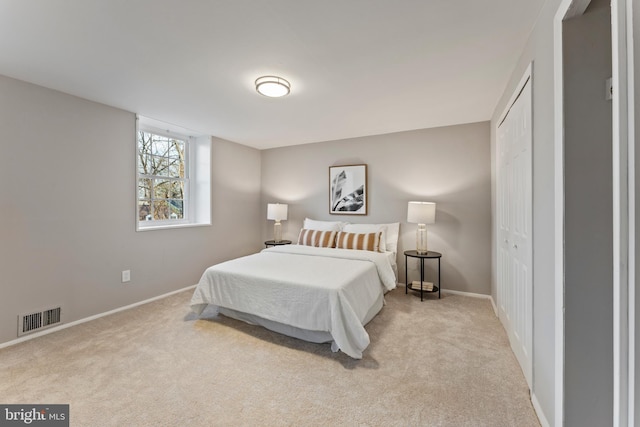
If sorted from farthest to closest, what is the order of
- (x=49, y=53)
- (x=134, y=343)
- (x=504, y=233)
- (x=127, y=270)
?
(x=127, y=270), (x=504, y=233), (x=134, y=343), (x=49, y=53)

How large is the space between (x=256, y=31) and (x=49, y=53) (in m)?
1.61

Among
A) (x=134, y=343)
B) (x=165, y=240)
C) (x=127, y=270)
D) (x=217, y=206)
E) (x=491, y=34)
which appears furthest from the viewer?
(x=217, y=206)

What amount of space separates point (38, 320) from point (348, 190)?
391 cm

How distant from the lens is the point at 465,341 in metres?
2.37

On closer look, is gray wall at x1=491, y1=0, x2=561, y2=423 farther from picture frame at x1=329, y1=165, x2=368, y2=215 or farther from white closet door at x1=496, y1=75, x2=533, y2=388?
picture frame at x1=329, y1=165, x2=368, y2=215

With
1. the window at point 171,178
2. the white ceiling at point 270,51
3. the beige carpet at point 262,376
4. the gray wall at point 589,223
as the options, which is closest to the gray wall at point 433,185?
the white ceiling at point 270,51

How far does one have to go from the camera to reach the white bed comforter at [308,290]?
6.99 feet

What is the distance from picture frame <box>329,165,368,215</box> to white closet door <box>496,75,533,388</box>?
1901 mm

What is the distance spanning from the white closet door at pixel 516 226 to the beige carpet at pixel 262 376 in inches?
9.6

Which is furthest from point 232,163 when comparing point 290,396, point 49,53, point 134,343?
point 290,396

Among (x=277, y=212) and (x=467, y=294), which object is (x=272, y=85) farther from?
(x=467, y=294)

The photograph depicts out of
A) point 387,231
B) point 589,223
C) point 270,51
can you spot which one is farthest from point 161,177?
point 589,223

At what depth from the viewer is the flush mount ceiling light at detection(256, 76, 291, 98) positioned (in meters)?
2.31

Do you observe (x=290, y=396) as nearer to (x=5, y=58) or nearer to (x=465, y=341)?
(x=465, y=341)
